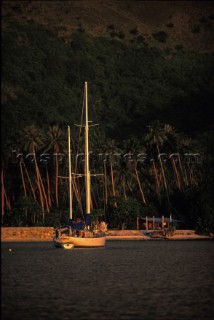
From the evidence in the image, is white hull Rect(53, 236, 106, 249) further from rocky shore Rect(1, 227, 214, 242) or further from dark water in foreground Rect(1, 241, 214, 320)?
rocky shore Rect(1, 227, 214, 242)

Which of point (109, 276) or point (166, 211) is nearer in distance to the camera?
point (109, 276)

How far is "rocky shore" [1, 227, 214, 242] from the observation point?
361 feet

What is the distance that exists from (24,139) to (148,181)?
25.8 m

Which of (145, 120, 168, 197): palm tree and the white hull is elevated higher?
(145, 120, 168, 197): palm tree

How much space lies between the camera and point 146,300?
146ft

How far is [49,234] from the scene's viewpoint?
114m

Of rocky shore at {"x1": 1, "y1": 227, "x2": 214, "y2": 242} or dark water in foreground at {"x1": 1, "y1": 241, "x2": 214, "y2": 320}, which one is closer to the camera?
dark water in foreground at {"x1": 1, "y1": 241, "x2": 214, "y2": 320}

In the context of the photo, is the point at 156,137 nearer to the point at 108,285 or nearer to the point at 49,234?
the point at 49,234

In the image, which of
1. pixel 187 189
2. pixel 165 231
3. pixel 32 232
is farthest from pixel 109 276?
pixel 187 189

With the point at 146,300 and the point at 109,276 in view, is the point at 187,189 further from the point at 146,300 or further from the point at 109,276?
the point at 146,300

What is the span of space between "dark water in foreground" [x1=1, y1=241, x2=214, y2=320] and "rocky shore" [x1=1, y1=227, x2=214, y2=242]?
769 inches

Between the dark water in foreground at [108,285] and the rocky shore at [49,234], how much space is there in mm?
19535

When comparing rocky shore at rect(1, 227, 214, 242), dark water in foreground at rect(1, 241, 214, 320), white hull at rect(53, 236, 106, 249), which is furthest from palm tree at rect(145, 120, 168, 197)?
dark water in foreground at rect(1, 241, 214, 320)

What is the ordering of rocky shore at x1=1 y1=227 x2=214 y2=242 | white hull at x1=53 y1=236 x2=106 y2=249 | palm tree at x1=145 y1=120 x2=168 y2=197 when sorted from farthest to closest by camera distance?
1. palm tree at x1=145 y1=120 x2=168 y2=197
2. rocky shore at x1=1 y1=227 x2=214 y2=242
3. white hull at x1=53 y1=236 x2=106 y2=249
